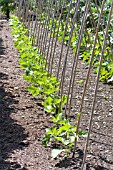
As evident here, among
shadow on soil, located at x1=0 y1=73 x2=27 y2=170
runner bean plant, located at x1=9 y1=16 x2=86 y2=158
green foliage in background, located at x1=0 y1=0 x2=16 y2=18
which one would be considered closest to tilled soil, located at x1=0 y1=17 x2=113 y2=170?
shadow on soil, located at x1=0 y1=73 x2=27 y2=170

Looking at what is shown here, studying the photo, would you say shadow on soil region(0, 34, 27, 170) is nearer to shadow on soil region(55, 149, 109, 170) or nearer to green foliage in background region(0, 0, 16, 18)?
shadow on soil region(55, 149, 109, 170)

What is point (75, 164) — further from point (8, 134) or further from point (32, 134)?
point (8, 134)

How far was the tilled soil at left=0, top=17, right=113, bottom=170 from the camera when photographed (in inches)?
139

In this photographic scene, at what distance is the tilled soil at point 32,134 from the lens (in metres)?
3.53

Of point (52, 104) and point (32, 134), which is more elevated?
point (52, 104)

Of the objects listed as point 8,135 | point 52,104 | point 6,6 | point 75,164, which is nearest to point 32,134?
point 8,135

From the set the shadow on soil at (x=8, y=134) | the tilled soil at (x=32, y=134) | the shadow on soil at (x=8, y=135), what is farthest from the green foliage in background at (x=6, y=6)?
the shadow on soil at (x=8, y=135)

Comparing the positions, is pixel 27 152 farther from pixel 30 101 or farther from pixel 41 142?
pixel 30 101

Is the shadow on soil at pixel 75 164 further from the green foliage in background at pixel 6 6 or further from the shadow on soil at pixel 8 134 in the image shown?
the green foliage in background at pixel 6 6

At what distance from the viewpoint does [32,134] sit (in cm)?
417

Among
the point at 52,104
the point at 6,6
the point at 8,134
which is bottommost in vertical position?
the point at 6,6

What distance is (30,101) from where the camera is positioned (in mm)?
5332

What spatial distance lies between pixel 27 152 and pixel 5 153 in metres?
0.20

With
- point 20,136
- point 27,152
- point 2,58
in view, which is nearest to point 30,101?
point 20,136
